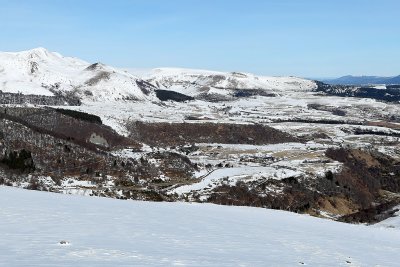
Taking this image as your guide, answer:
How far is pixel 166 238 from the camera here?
74.1ft

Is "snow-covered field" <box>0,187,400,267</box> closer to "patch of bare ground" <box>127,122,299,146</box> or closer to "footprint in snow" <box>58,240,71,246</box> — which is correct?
"footprint in snow" <box>58,240,71,246</box>

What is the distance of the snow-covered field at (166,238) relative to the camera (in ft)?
56.0

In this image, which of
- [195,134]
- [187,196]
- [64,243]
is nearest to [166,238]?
[64,243]

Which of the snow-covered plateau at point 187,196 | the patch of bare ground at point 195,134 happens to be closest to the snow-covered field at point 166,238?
the snow-covered plateau at point 187,196

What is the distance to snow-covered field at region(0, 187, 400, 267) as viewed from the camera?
56.0 feet

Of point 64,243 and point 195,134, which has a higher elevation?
point 64,243

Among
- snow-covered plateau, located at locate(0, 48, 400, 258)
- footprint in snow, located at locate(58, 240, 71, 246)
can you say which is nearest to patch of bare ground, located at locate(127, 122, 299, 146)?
snow-covered plateau, located at locate(0, 48, 400, 258)

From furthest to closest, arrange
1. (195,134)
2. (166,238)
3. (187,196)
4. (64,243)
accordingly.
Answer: (195,134), (187,196), (166,238), (64,243)

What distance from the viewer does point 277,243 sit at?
25.0 metres

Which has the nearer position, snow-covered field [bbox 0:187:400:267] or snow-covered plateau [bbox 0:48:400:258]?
snow-covered field [bbox 0:187:400:267]

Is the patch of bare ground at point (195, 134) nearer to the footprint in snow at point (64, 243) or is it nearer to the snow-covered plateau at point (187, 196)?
the snow-covered plateau at point (187, 196)

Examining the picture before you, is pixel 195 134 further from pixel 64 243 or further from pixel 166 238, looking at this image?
pixel 64 243

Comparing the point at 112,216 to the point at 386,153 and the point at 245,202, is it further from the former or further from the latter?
the point at 386,153

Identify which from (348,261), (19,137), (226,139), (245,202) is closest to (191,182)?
(245,202)
